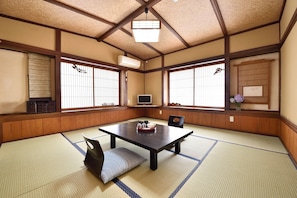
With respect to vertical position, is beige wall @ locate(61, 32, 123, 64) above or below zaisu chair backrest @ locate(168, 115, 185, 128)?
above

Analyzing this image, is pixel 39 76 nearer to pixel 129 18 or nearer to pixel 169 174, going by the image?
pixel 129 18

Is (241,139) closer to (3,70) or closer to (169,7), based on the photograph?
(169,7)

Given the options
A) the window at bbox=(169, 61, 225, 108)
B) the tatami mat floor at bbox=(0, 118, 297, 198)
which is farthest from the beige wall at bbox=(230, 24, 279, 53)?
the tatami mat floor at bbox=(0, 118, 297, 198)

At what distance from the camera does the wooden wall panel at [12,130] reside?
104 inches

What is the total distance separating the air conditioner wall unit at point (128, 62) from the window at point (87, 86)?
53 cm

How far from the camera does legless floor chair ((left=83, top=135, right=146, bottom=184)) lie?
1500mm

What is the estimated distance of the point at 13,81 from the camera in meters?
2.83

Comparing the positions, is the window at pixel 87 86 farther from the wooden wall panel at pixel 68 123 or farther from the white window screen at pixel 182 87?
the white window screen at pixel 182 87

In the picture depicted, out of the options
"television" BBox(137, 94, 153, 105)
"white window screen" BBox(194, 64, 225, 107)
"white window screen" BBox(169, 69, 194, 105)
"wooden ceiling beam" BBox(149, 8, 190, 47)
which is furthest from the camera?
"television" BBox(137, 94, 153, 105)

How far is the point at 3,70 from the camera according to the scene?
272 centimetres

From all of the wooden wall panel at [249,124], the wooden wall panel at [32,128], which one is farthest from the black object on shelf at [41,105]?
the wooden wall panel at [249,124]

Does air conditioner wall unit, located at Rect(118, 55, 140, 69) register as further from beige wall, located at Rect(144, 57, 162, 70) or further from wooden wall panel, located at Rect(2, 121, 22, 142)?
wooden wall panel, located at Rect(2, 121, 22, 142)

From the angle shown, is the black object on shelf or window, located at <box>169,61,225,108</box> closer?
the black object on shelf

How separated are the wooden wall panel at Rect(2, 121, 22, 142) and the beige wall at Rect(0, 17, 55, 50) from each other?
1.80 meters
